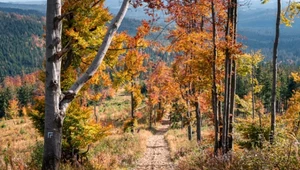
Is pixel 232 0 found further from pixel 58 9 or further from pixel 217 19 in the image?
pixel 58 9

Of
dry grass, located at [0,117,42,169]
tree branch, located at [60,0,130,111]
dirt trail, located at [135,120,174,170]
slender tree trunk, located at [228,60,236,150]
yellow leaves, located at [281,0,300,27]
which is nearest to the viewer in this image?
tree branch, located at [60,0,130,111]

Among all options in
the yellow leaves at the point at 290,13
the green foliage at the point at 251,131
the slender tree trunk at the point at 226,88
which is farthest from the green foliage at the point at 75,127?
the yellow leaves at the point at 290,13

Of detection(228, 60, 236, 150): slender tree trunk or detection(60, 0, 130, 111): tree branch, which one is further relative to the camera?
detection(228, 60, 236, 150): slender tree trunk

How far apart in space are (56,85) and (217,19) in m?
8.27

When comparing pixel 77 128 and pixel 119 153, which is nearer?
pixel 77 128

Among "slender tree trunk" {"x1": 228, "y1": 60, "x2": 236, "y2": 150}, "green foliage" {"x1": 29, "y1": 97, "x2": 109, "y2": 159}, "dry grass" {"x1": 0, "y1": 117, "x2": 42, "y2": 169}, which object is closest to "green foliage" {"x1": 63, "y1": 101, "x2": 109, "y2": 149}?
"green foliage" {"x1": 29, "y1": 97, "x2": 109, "y2": 159}

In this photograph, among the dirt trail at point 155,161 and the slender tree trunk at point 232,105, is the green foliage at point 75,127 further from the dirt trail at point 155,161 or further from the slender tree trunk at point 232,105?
the slender tree trunk at point 232,105

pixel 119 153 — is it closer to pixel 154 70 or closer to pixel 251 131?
pixel 154 70

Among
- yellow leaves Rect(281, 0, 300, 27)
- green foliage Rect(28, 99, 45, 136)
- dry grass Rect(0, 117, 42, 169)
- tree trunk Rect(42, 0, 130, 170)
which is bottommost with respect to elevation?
dry grass Rect(0, 117, 42, 169)

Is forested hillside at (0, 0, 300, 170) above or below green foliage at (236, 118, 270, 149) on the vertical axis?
above

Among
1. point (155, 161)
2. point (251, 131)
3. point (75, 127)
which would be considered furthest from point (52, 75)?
point (155, 161)

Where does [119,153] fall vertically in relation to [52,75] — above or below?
below

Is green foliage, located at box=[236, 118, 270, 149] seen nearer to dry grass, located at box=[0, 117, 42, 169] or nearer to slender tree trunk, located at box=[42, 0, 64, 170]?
dry grass, located at box=[0, 117, 42, 169]

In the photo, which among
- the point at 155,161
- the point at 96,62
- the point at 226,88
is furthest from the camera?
the point at 155,161
